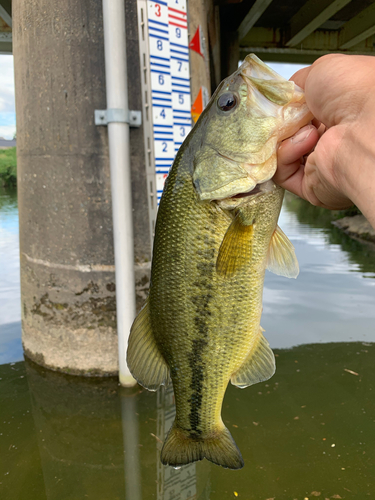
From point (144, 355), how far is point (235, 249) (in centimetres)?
63

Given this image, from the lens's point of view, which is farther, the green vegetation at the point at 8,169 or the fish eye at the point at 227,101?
the green vegetation at the point at 8,169

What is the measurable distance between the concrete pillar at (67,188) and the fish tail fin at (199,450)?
225 cm

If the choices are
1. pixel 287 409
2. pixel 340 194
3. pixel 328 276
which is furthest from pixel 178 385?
pixel 328 276

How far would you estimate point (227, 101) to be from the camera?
1459mm

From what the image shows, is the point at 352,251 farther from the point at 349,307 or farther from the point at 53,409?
the point at 53,409

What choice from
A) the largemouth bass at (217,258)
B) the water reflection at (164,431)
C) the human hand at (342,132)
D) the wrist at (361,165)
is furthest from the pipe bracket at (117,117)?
the wrist at (361,165)

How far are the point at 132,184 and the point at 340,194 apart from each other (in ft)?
8.46

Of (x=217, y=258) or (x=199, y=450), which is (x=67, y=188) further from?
(x=199, y=450)

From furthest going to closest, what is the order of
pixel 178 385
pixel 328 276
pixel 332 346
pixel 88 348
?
pixel 328 276, pixel 332 346, pixel 88 348, pixel 178 385

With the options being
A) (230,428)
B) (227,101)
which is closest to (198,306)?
(227,101)

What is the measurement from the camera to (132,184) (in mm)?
3770

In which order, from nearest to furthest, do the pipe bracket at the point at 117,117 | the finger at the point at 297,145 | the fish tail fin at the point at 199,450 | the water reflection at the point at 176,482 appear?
the finger at the point at 297,145 → the fish tail fin at the point at 199,450 → the water reflection at the point at 176,482 → the pipe bracket at the point at 117,117

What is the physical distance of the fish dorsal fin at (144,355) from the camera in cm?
172

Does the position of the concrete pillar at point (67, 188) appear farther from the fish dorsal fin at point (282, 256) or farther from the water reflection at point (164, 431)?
the fish dorsal fin at point (282, 256)
